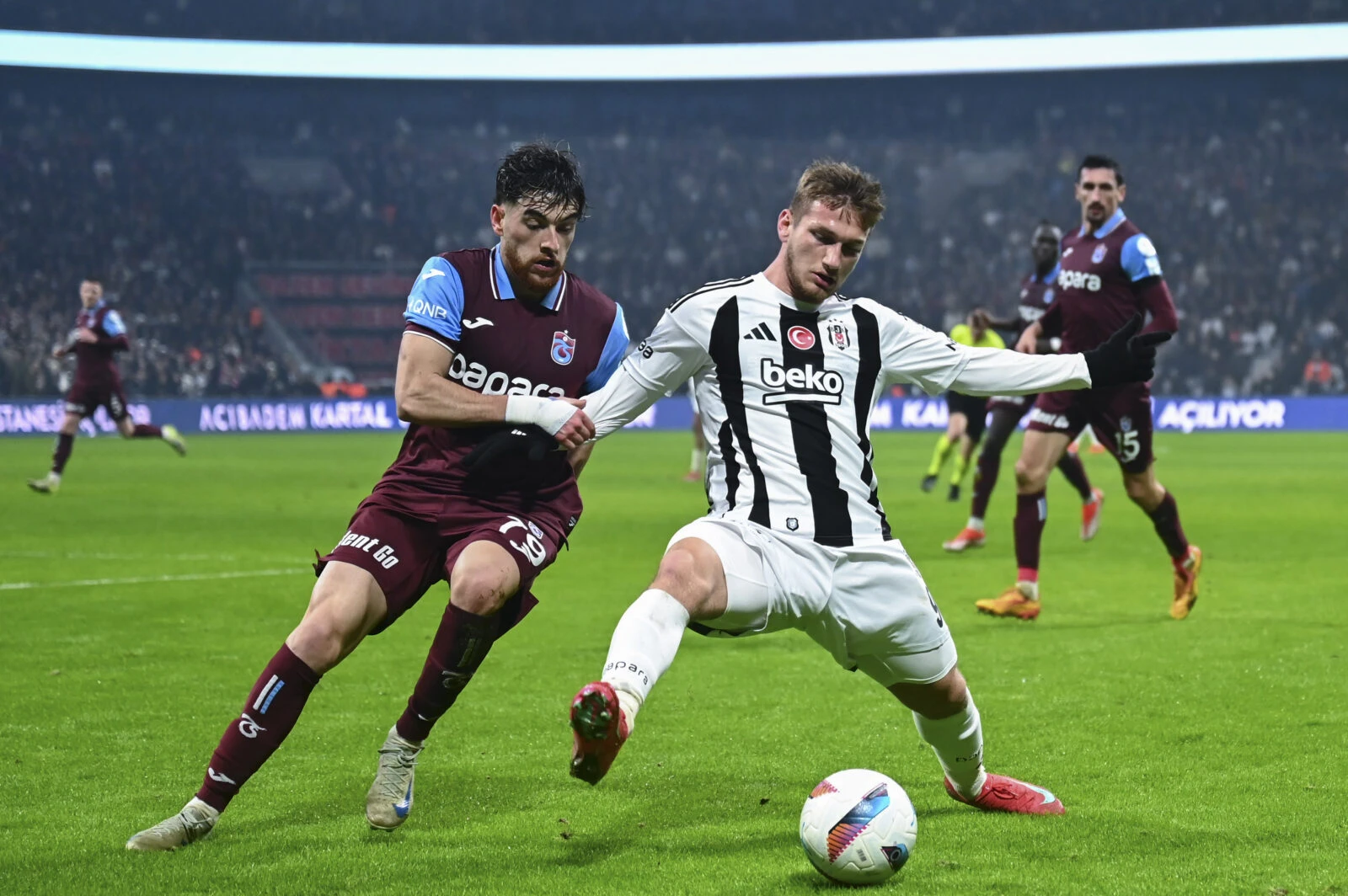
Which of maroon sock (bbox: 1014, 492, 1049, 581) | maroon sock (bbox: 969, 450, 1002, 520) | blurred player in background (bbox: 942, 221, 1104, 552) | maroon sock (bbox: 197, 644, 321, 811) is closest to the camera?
maroon sock (bbox: 197, 644, 321, 811)

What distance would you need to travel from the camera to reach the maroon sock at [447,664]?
169 inches

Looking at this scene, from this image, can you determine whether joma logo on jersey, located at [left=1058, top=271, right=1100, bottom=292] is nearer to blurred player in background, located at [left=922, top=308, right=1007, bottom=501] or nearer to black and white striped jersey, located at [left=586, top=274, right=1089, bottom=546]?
black and white striped jersey, located at [left=586, top=274, right=1089, bottom=546]

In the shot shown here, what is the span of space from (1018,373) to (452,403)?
1647mm

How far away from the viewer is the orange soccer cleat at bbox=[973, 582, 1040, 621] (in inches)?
325

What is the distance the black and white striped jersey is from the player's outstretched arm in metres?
0.14

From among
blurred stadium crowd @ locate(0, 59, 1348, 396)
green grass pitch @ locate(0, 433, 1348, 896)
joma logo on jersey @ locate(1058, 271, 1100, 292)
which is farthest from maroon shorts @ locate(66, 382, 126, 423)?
blurred stadium crowd @ locate(0, 59, 1348, 396)

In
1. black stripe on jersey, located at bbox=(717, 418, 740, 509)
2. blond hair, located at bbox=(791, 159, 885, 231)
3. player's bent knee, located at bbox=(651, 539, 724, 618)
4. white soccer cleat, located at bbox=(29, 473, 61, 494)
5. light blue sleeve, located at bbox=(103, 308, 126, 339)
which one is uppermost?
blond hair, located at bbox=(791, 159, 885, 231)

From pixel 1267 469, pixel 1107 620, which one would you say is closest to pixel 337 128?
pixel 1267 469

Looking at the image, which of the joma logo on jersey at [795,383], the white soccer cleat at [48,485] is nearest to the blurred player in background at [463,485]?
the joma logo on jersey at [795,383]

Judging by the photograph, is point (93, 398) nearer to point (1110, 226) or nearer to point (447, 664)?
point (1110, 226)

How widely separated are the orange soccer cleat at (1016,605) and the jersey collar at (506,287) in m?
4.34

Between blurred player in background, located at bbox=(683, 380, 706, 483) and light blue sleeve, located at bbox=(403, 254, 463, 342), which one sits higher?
light blue sleeve, located at bbox=(403, 254, 463, 342)

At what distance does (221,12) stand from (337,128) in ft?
13.8

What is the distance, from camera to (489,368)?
15.1 ft
